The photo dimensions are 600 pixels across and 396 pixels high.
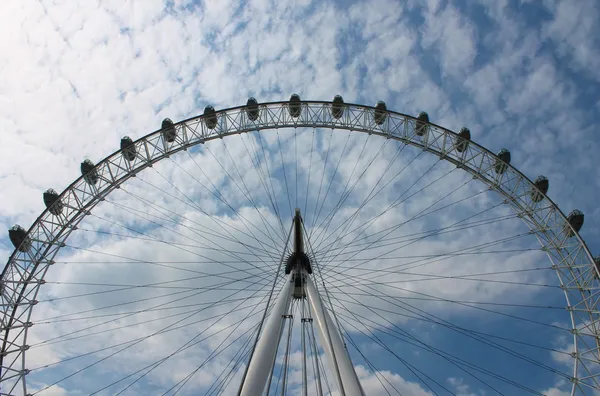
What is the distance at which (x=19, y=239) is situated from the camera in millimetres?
25484

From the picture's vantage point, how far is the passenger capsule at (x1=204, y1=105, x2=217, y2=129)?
2846 centimetres

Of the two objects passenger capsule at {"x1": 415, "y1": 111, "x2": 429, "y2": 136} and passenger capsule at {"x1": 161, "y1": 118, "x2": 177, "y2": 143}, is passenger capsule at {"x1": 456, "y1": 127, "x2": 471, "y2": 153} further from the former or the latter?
passenger capsule at {"x1": 161, "y1": 118, "x2": 177, "y2": 143}

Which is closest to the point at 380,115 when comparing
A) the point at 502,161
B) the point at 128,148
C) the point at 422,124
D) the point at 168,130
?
the point at 422,124

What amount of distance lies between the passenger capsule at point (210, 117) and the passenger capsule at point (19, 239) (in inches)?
533

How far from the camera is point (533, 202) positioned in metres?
26.8

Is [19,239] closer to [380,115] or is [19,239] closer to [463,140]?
[380,115]

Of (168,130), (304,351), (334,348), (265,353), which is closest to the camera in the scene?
(265,353)

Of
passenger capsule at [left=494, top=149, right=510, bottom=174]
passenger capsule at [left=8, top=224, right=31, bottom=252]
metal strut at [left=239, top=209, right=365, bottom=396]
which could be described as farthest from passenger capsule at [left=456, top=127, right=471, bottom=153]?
passenger capsule at [left=8, top=224, right=31, bottom=252]

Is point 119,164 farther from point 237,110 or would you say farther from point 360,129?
point 360,129

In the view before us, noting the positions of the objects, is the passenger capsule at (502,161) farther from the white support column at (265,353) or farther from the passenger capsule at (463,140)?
the white support column at (265,353)

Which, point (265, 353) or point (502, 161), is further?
point (502, 161)

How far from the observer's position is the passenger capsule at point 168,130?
91.7 ft

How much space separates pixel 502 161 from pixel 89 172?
27.6m

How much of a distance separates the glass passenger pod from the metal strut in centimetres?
1338
